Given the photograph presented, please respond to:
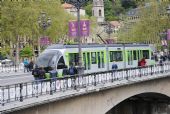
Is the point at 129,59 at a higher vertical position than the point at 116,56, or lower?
lower

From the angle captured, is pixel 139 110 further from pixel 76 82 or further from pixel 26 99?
pixel 26 99

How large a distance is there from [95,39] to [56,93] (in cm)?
9643

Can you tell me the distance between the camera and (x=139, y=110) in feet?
128

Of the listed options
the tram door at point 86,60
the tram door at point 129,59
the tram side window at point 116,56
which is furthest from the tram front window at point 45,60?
the tram door at point 129,59

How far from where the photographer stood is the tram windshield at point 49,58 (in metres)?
28.7

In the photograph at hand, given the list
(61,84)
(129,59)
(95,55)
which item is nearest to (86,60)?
(95,55)

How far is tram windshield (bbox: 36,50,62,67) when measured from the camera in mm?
28656

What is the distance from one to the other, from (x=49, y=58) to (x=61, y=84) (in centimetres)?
803

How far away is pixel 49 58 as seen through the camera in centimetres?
2895

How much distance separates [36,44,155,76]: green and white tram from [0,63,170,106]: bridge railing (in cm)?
356

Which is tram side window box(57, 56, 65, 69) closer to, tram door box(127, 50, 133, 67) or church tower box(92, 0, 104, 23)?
tram door box(127, 50, 133, 67)

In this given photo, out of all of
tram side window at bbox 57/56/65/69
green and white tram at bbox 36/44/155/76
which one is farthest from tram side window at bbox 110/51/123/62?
tram side window at bbox 57/56/65/69

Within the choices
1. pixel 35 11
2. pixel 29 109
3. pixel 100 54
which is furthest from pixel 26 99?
pixel 35 11

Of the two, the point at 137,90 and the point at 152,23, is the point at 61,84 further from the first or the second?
the point at 152,23
